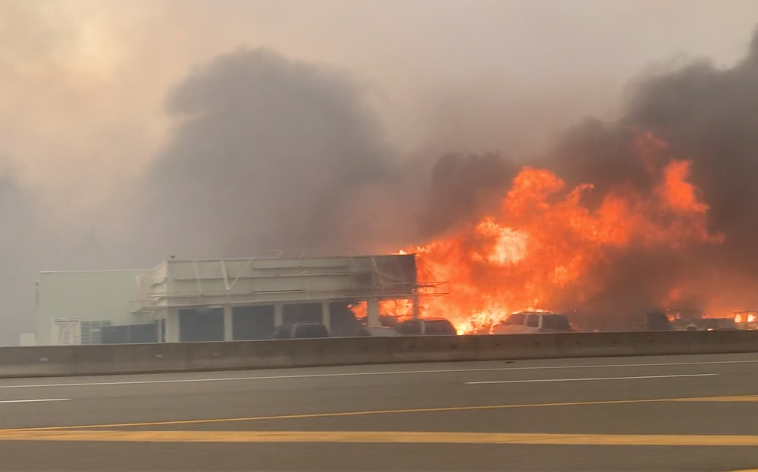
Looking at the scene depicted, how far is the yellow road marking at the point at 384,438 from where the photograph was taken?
7234mm

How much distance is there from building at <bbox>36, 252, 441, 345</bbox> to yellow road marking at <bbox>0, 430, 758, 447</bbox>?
1955 cm

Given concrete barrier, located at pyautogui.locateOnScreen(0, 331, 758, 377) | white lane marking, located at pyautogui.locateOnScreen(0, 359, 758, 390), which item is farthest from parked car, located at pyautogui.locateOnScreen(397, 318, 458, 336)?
white lane marking, located at pyautogui.locateOnScreen(0, 359, 758, 390)

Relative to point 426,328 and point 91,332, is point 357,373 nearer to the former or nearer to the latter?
point 426,328

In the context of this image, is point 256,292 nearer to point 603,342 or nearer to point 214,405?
point 603,342

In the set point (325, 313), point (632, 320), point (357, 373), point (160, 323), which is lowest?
point (357, 373)

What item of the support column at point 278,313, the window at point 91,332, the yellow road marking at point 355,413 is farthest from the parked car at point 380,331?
the yellow road marking at point 355,413

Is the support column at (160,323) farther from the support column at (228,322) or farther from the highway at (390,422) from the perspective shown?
the highway at (390,422)

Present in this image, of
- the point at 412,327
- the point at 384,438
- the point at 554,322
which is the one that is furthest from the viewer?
the point at 412,327

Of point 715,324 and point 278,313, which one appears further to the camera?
point 715,324

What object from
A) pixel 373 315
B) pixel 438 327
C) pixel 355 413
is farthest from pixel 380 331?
pixel 355 413

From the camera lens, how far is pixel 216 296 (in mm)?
27469

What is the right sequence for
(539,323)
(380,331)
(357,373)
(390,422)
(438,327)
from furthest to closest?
(380,331), (438,327), (539,323), (357,373), (390,422)

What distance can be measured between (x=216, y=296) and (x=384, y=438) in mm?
20852

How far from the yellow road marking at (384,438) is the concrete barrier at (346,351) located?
798 centimetres
